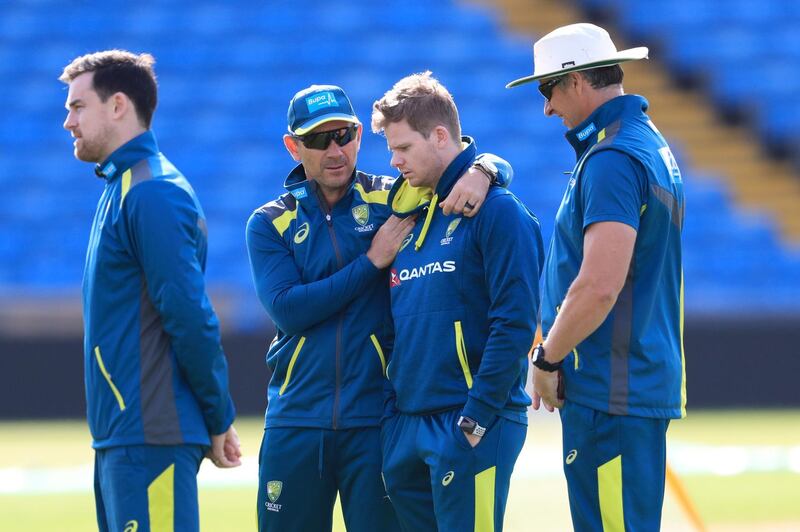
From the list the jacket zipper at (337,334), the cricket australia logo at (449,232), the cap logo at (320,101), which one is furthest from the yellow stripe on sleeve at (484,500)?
the cap logo at (320,101)

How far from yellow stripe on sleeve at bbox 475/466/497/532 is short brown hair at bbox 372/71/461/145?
1.12 m

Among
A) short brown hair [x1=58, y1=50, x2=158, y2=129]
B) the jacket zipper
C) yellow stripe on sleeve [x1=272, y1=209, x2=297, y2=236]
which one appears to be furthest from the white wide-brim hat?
short brown hair [x1=58, y1=50, x2=158, y2=129]

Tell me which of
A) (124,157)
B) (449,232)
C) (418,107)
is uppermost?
(418,107)

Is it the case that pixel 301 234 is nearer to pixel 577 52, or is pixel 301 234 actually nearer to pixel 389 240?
pixel 389 240

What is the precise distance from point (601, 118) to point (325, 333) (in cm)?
119

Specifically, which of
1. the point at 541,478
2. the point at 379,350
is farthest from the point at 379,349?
the point at 541,478

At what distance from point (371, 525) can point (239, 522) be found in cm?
291

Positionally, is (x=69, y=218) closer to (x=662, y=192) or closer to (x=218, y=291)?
(x=218, y=291)

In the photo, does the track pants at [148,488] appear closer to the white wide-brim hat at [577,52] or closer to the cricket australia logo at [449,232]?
the cricket australia logo at [449,232]

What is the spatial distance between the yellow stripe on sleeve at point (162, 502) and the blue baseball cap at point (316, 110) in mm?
1313

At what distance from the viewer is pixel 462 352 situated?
4.08 meters

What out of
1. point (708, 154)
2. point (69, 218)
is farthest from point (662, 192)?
point (708, 154)

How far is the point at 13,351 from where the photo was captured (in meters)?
11.6

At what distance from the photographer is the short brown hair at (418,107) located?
13.7ft
